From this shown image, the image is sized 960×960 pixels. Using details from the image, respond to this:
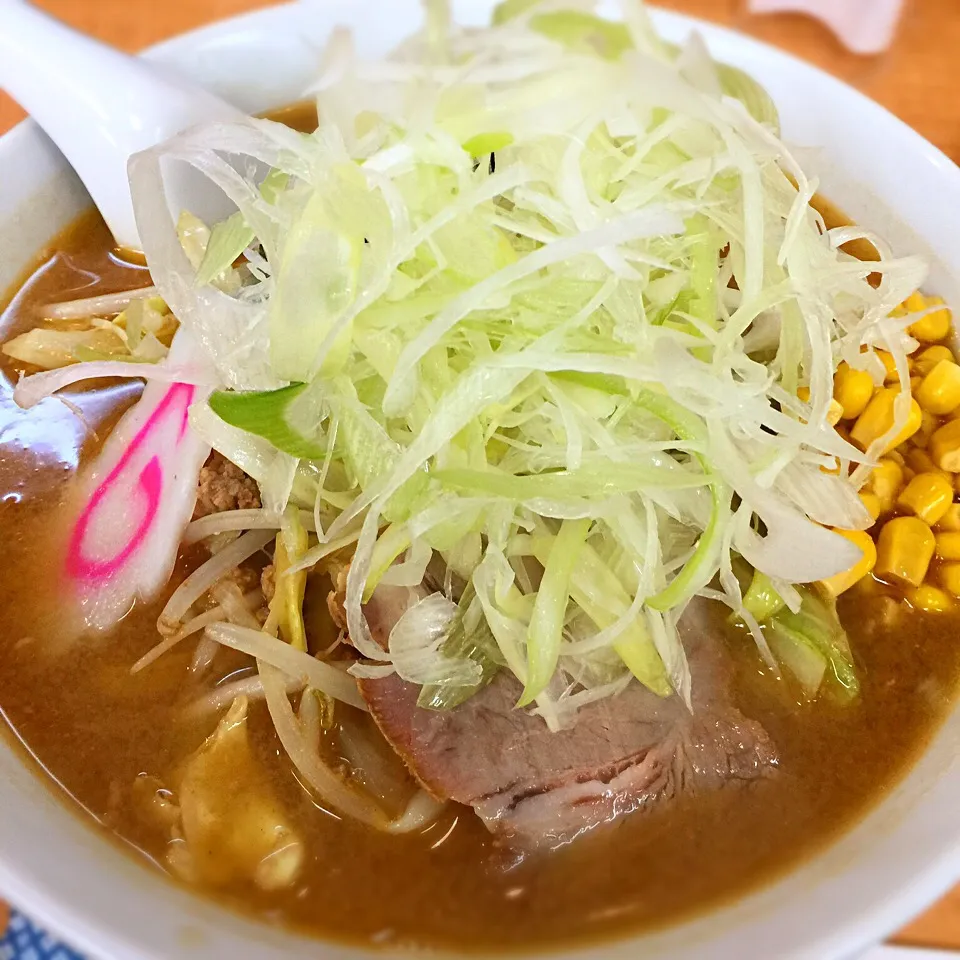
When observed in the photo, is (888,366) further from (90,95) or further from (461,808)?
(90,95)

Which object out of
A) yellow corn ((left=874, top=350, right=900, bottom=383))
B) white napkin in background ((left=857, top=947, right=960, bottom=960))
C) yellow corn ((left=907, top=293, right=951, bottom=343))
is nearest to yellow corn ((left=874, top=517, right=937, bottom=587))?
yellow corn ((left=874, top=350, right=900, bottom=383))

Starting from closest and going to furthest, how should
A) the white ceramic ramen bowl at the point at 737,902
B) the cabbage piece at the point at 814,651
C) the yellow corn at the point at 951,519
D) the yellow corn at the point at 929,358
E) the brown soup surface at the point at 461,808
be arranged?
the white ceramic ramen bowl at the point at 737,902
the brown soup surface at the point at 461,808
the cabbage piece at the point at 814,651
the yellow corn at the point at 951,519
the yellow corn at the point at 929,358

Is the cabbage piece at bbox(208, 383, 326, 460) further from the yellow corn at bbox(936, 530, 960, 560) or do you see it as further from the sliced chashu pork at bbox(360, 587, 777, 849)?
the yellow corn at bbox(936, 530, 960, 560)

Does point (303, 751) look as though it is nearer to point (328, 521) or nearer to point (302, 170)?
point (328, 521)

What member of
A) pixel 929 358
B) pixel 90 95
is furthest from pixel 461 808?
pixel 90 95

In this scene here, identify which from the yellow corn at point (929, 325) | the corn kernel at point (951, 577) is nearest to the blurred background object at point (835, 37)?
the yellow corn at point (929, 325)

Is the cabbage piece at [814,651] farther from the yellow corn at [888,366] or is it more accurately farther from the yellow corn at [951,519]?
the yellow corn at [888,366]
